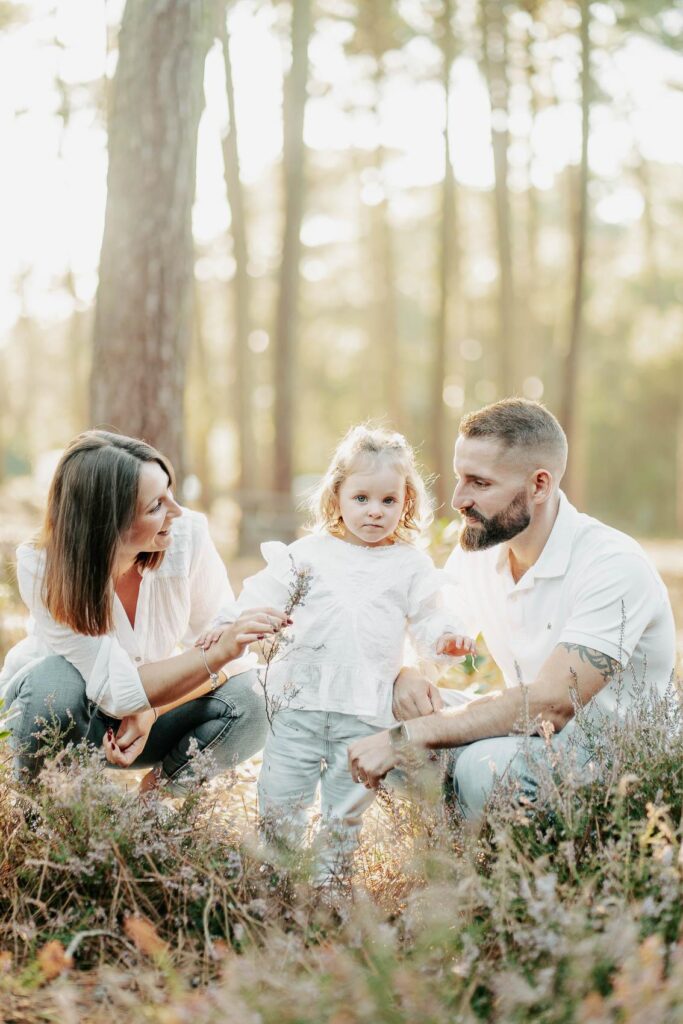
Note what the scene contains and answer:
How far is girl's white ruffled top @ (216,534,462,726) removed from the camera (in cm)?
346

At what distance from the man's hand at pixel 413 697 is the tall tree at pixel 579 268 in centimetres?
988

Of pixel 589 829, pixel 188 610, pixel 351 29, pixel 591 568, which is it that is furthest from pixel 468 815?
pixel 351 29

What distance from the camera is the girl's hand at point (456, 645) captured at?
3.29 m

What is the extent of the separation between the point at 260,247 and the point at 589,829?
19.9 m

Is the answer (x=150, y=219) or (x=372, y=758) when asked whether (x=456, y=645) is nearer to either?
(x=372, y=758)

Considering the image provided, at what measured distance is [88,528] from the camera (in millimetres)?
3311

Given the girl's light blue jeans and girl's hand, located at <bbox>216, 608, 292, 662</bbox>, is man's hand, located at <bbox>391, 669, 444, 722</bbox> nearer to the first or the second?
the girl's light blue jeans

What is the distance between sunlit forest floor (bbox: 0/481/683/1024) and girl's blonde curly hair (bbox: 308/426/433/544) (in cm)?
103

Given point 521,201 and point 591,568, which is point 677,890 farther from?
point 521,201

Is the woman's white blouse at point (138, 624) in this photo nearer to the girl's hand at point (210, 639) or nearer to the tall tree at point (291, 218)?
the girl's hand at point (210, 639)

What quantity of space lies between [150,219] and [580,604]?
3268 millimetres

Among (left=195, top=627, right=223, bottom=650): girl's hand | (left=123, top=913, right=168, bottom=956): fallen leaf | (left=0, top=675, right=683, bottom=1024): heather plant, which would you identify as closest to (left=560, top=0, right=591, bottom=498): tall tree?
(left=195, top=627, right=223, bottom=650): girl's hand

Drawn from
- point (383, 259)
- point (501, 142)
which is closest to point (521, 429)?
point (501, 142)

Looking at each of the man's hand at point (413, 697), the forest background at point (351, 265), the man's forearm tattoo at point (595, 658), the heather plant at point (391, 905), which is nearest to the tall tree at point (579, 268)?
the forest background at point (351, 265)
